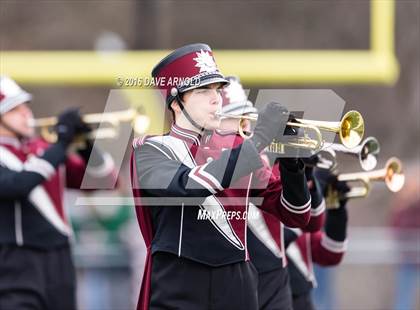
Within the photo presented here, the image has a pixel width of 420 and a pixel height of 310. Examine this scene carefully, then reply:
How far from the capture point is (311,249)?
6.36 metres

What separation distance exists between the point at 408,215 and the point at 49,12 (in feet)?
20.7

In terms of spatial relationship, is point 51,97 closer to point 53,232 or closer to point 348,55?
point 348,55

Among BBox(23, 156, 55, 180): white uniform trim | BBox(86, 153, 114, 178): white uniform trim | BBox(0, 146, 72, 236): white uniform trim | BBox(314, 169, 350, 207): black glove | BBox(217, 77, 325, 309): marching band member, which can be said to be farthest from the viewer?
BBox(86, 153, 114, 178): white uniform trim

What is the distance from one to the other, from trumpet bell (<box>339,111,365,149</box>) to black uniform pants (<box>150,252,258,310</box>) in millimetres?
591

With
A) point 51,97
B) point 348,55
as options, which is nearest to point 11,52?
point 51,97

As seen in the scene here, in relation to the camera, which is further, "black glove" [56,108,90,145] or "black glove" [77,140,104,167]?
"black glove" [77,140,104,167]

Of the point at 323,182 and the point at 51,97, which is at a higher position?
the point at 323,182

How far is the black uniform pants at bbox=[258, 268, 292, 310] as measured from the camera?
18.9 ft

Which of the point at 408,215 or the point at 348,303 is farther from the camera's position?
the point at 348,303

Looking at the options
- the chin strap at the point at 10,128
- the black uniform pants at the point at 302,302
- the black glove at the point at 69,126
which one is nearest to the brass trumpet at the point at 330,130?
the black uniform pants at the point at 302,302

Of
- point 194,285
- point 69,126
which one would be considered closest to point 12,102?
point 69,126

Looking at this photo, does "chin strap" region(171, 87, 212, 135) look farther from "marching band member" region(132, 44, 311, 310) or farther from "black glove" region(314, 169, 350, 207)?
"black glove" region(314, 169, 350, 207)

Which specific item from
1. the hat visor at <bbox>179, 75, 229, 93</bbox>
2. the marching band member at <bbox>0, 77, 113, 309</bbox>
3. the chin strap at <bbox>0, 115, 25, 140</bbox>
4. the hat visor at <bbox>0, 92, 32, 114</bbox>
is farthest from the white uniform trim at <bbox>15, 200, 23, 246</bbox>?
the hat visor at <bbox>179, 75, 229, 93</bbox>

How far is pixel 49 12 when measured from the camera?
14.6 meters
